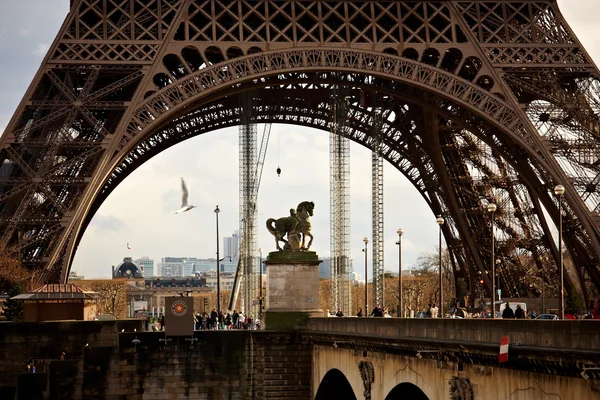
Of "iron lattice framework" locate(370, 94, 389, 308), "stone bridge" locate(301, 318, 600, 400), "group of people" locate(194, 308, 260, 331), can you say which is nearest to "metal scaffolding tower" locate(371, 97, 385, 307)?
"iron lattice framework" locate(370, 94, 389, 308)

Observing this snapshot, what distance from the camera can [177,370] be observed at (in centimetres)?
4584

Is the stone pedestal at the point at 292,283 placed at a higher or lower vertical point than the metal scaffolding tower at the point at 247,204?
lower

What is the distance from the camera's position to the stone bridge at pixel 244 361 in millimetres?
26062

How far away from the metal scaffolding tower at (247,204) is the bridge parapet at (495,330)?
114 feet

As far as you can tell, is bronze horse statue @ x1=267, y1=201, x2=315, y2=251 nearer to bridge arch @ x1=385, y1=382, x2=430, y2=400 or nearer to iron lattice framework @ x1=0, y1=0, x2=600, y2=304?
iron lattice framework @ x1=0, y1=0, x2=600, y2=304

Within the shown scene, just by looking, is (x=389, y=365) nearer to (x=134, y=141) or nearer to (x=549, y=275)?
(x=134, y=141)

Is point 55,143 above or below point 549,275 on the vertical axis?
above

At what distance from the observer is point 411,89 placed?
61.4 m

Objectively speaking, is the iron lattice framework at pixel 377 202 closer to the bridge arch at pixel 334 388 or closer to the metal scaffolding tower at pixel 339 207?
the metal scaffolding tower at pixel 339 207

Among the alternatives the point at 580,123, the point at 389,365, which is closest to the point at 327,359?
the point at 389,365

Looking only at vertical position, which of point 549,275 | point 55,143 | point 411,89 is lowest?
point 549,275

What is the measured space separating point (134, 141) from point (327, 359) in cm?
1703

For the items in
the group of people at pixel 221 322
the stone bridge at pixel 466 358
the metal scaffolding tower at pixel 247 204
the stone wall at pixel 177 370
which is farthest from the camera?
the metal scaffolding tower at pixel 247 204

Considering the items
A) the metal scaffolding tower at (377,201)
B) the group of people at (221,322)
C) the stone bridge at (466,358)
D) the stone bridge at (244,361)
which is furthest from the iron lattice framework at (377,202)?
the stone bridge at (466,358)
